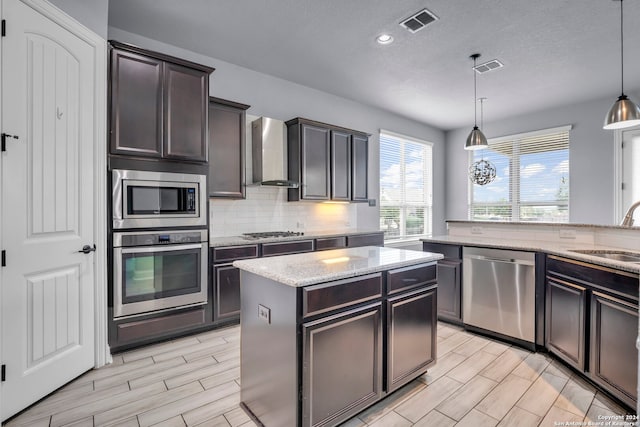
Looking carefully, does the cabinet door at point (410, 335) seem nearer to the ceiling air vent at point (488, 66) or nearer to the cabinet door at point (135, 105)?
the cabinet door at point (135, 105)

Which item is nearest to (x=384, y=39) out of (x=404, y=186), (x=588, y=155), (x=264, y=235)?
(x=264, y=235)

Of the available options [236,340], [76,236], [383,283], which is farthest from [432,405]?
[76,236]

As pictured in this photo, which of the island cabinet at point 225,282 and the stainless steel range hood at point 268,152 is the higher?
the stainless steel range hood at point 268,152

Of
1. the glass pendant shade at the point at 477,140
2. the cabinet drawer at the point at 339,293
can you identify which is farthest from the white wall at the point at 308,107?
the cabinet drawer at the point at 339,293

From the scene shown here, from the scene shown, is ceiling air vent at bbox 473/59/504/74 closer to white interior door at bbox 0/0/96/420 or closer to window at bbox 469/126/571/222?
window at bbox 469/126/571/222

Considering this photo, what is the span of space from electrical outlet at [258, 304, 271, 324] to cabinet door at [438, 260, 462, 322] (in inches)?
89.9

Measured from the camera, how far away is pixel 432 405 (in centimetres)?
208

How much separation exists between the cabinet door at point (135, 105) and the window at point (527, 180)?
236 inches

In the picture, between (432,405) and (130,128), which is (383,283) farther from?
(130,128)

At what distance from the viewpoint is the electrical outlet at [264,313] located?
1796 mm

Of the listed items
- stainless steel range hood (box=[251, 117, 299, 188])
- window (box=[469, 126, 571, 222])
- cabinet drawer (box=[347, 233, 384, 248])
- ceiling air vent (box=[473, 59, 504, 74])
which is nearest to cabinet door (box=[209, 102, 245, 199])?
stainless steel range hood (box=[251, 117, 299, 188])

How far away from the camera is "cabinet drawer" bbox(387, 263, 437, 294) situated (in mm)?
2064

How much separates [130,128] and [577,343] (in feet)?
12.7

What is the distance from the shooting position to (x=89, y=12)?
2475 millimetres
